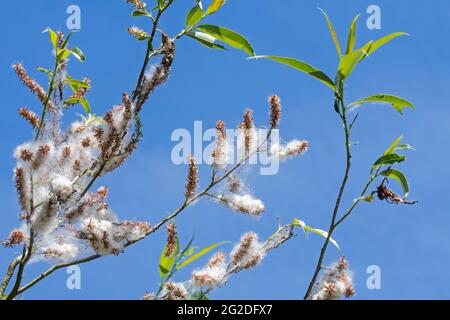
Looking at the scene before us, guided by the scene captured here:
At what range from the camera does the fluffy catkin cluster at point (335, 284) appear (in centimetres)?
129

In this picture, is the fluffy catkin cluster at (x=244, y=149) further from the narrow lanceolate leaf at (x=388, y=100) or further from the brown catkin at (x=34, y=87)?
the brown catkin at (x=34, y=87)

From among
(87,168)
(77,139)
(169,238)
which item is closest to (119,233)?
(169,238)

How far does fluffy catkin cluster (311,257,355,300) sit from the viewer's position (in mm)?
1294

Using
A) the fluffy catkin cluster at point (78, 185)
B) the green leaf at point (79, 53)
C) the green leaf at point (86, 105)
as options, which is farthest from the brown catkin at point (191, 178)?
the green leaf at point (86, 105)

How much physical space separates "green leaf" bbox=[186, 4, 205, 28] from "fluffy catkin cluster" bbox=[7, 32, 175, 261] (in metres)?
0.13

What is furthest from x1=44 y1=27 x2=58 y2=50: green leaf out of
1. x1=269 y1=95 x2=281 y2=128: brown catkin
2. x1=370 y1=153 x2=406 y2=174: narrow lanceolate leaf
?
x1=370 y1=153 x2=406 y2=174: narrow lanceolate leaf

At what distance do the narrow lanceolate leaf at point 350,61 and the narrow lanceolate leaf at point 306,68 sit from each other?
32mm

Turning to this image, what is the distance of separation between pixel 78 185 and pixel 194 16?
0.54m

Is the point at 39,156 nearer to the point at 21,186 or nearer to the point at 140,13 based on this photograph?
the point at 21,186

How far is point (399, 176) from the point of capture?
1.61m

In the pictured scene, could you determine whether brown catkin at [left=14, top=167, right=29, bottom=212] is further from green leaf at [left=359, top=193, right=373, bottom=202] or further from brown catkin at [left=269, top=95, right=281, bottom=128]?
green leaf at [left=359, top=193, right=373, bottom=202]

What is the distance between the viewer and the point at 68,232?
1620 millimetres

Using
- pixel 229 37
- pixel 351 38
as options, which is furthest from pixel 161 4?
pixel 351 38
